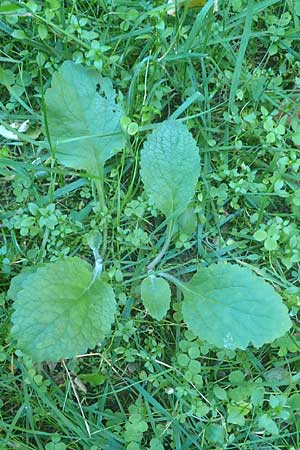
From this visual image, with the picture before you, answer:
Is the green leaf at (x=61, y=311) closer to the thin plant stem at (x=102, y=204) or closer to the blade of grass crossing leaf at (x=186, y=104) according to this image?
the thin plant stem at (x=102, y=204)

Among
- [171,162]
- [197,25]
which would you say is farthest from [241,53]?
[171,162]

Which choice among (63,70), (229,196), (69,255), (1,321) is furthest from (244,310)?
(63,70)

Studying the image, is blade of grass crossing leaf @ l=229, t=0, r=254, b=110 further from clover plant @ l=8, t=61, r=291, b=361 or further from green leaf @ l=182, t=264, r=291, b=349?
green leaf @ l=182, t=264, r=291, b=349

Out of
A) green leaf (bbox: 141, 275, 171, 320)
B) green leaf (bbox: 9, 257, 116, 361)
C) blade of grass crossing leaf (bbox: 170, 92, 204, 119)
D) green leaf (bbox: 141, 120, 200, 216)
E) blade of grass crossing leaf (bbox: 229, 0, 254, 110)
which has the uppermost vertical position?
blade of grass crossing leaf (bbox: 229, 0, 254, 110)

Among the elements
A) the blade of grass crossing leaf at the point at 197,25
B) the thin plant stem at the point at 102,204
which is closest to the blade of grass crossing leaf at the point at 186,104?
the blade of grass crossing leaf at the point at 197,25

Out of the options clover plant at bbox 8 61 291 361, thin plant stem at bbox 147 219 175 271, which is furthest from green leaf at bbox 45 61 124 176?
thin plant stem at bbox 147 219 175 271

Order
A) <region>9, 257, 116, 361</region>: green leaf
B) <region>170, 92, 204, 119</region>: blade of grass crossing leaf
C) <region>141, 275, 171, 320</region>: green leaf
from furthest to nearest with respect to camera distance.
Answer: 1. <region>170, 92, 204, 119</region>: blade of grass crossing leaf
2. <region>141, 275, 171, 320</region>: green leaf
3. <region>9, 257, 116, 361</region>: green leaf

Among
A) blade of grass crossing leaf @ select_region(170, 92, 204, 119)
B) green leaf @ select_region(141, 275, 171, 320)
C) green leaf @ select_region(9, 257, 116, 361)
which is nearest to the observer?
green leaf @ select_region(9, 257, 116, 361)

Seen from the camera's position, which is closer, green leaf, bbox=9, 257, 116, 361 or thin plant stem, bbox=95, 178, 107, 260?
green leaf, bbox=9, 257, 116, 361
